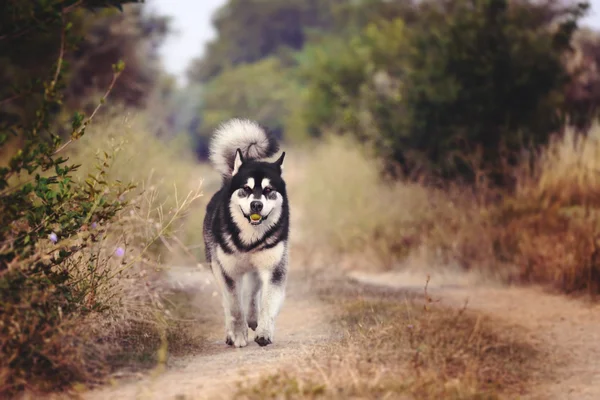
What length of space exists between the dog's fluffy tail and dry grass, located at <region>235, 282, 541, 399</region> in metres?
1.77

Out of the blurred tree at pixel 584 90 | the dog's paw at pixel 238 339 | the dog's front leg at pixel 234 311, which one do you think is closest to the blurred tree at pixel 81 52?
the dog's front leg at pixel 234 311

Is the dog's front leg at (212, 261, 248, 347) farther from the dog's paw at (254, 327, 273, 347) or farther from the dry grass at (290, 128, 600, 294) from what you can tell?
the dry grass at (290, 128, 600, 294)

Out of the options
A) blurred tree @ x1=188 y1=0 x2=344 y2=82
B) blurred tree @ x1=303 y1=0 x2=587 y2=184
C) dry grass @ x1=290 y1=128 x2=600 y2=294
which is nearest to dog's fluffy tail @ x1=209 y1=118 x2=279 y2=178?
dry grass @ x1=290 y1=128 x2=600 y2=294

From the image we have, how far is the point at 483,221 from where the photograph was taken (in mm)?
11500

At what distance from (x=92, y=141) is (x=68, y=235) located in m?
5.54

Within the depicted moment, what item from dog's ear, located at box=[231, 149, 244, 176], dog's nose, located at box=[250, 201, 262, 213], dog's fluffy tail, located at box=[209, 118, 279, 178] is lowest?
dog's nose, located at box=[250, 201, 262, 213]

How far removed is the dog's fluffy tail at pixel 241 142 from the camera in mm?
7047

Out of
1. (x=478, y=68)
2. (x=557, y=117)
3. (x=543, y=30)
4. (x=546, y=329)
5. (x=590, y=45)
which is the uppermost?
(x=590, y=45)

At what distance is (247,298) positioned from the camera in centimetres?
707

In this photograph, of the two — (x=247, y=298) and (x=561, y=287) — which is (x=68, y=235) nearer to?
(x=247, y=298)

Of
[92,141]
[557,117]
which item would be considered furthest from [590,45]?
[92,141]

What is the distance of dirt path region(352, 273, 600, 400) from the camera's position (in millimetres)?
6059

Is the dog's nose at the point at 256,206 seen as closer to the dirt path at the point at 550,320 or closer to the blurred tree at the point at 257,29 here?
the dirt path at the point at 550,320

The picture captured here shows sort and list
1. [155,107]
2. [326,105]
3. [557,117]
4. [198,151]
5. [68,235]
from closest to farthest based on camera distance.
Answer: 1. [68,235]
2. [557,117]
3. [155,107]
4. [326,105]
5. [198,151]
